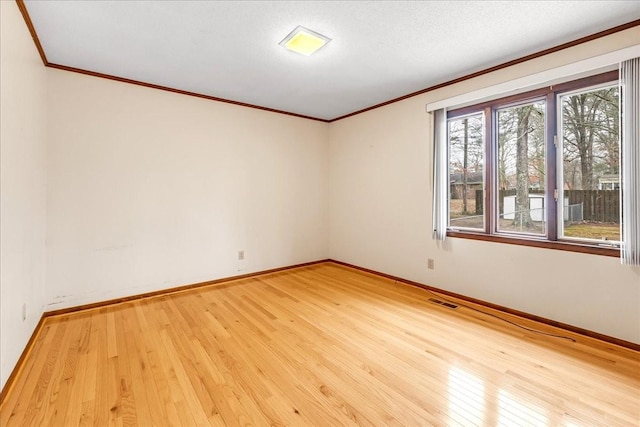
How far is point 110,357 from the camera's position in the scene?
2197 millimetres

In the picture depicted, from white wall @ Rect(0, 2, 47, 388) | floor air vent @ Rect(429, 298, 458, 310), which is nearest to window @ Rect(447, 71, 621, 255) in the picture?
floor air vent @ Rect(429, 298, 458, 310)

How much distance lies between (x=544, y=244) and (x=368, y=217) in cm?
228

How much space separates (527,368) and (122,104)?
459 centimetres

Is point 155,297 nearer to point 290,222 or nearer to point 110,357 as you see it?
point 110,357

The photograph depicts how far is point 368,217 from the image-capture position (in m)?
4.57

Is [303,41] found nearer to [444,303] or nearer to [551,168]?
[551,168]

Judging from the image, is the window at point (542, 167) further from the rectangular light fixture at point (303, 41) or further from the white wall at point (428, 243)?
the rectangular light fixture at point (303, 41)

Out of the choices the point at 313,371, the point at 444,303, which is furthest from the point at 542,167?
the point at 313,371

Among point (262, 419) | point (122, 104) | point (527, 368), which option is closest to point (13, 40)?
point (122, 104)

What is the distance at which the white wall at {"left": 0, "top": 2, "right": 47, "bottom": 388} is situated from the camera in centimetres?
181

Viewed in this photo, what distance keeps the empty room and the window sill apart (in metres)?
0.02

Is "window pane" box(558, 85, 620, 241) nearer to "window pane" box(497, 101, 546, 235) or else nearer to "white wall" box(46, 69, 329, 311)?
"window pane" box(497, 101, 546, 235)

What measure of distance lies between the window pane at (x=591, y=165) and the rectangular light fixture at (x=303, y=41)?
2.35 metres

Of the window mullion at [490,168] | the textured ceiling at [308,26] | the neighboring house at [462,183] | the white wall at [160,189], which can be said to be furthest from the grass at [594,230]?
the white wall at [160,189]
